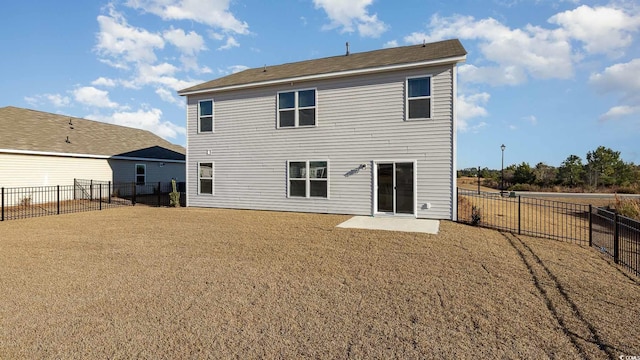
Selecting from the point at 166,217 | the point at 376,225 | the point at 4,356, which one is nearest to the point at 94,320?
the point at 4,356

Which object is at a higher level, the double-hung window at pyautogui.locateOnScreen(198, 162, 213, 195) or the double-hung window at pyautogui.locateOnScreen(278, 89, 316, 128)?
the double-hung window at pyautogui.locateOnScreen(278, 89, 316, 128)

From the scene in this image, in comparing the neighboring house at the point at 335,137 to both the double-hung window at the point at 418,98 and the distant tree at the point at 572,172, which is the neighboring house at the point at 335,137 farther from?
the distant tree at the point at 572,172

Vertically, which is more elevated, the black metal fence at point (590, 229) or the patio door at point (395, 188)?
the patio door at point (395, 188)

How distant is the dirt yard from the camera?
2.96 meters

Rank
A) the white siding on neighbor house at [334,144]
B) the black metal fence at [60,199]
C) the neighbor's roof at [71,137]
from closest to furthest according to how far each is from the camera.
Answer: the white siding on neighbor house at [334,144]
the black metal fence at [60,199]
the neighbor's roof at [71,137]

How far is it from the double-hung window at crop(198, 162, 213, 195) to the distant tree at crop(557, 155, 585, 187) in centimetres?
3336

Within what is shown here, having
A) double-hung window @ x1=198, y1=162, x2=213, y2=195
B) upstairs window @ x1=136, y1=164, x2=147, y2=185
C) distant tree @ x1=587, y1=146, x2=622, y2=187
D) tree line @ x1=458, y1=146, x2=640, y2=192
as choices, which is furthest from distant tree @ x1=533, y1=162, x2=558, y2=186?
upstairs window @ x1=136, y1=164, x2=147, y2=185

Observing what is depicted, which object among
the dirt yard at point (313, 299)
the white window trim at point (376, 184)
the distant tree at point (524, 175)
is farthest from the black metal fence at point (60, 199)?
the distant tree at point (524, 175)

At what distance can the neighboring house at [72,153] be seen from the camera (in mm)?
14656

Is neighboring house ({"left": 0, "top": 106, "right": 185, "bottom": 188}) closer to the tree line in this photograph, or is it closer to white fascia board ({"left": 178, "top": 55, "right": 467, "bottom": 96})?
white fascia board ({"left": 178, "top": 55, "right": 467, "bottom": 96})

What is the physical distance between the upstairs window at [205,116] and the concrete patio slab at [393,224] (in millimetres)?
8276

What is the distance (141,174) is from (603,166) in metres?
40.3

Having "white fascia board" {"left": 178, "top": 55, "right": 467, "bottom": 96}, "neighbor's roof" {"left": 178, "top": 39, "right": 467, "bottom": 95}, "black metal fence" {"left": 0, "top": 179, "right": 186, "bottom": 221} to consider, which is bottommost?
"black metal fence" {"left": 0, "top": 179, "right": 186, "bottom": 221}

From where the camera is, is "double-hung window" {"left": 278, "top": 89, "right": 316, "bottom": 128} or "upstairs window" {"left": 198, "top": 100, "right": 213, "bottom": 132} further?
"upstairs window" {"left": 198, "top": 100, "right": 213, "bottom": 132}
